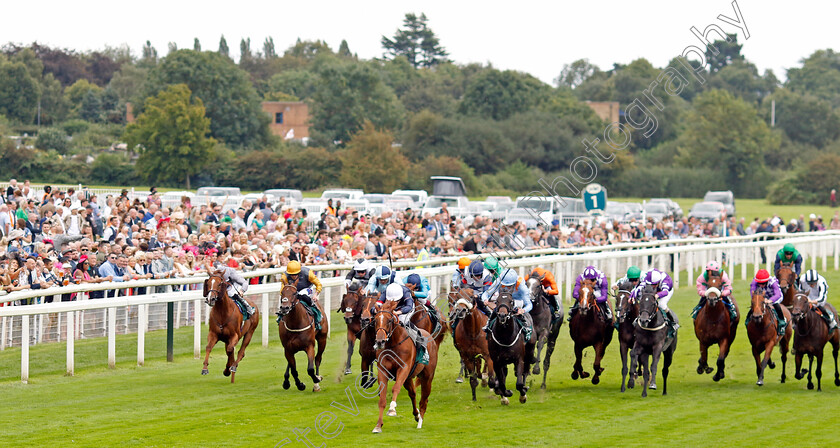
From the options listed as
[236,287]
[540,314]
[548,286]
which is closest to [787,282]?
[548,286]

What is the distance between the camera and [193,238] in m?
15.1

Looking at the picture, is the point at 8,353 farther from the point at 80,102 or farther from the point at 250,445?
the point at 80,102

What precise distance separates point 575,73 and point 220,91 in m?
70.2

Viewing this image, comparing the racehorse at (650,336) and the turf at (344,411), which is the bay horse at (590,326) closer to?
the turf at (344,411)

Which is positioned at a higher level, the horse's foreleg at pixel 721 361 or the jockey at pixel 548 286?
the jockey at pixel 548 286

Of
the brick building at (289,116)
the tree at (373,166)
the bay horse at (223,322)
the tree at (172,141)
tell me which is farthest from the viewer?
the brick building at (289,116)

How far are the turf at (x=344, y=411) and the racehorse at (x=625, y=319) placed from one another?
0.43m

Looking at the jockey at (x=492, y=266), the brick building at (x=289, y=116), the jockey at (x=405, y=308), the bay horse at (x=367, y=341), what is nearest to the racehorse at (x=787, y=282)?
the jockey at (x=492, y=266)

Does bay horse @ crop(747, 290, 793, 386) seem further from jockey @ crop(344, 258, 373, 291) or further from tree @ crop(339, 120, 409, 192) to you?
tree @ crop(339, 120, 409, 192)

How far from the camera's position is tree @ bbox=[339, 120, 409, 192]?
47375 millimetres

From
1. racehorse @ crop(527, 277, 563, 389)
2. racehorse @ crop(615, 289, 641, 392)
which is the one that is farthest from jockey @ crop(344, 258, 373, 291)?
racehorse @ crop(615, 289, 641, 392)

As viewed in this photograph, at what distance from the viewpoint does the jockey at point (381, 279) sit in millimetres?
9203

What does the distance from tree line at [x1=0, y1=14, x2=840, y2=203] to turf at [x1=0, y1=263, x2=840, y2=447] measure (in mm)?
35817

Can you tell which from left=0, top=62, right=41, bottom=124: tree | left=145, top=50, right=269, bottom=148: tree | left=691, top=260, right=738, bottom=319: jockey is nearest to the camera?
left=691, top=260, right=738, bottom=319: jockey
